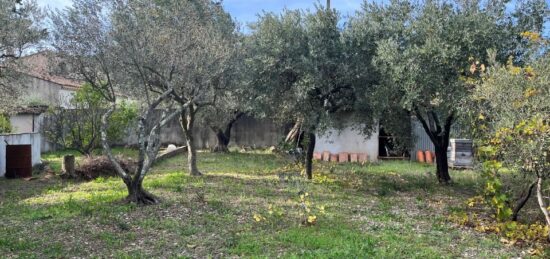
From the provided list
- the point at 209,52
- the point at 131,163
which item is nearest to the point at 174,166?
the point at 131,163

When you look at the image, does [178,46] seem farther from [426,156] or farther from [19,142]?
[426,156]

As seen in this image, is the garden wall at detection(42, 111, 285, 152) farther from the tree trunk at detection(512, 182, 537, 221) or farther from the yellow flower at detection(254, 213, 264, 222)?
the tree trunk at detection(512, 182, 537, 221)

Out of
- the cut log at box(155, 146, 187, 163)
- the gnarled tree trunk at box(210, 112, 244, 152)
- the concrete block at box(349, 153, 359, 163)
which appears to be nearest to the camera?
the cut log at box(155, 146, 187, 163)

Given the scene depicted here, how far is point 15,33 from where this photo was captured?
9.90m

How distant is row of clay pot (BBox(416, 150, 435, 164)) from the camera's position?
18516 mm

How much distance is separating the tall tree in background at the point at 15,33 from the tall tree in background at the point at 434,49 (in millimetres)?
7435

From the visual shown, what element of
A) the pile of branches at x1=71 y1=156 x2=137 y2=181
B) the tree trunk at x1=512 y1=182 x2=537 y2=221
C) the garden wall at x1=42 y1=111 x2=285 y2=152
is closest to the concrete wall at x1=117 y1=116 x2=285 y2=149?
the garden wall at x1=42 y1=111 x2=285 y2=152

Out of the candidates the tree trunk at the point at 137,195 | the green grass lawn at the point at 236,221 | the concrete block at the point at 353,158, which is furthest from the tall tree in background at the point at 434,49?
the concrete block at the point at 353,158

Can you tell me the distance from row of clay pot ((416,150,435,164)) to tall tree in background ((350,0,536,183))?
835 cm

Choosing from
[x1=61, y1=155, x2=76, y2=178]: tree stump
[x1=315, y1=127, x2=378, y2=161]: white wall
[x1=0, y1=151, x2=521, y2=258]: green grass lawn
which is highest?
[x1=315, y1=127, x2=378, y2=161]: white wall

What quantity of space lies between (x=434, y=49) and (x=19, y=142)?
12104mm

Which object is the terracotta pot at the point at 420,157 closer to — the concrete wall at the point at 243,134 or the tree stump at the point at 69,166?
the concrete wall at the point at 243,134

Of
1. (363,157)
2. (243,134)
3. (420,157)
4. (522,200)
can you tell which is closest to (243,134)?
(243,134)

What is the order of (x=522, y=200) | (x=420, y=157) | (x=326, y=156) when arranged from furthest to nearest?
(x=326, y=156) < (x=420, y=157) < (x=522, y=200)
